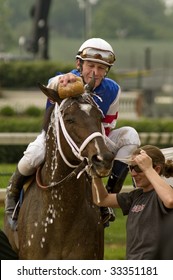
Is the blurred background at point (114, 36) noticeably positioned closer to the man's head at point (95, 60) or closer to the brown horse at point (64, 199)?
the man's head at point (95, 60)

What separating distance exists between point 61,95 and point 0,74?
91.4 ft

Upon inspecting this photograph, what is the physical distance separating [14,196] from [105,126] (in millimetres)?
839

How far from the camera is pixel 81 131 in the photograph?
24.6 ft

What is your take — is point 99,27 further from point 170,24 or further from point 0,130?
point 0,130

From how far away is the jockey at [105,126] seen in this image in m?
8.27

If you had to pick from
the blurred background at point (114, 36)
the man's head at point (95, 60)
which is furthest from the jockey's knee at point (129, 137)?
the blurred background at point (114, 36)

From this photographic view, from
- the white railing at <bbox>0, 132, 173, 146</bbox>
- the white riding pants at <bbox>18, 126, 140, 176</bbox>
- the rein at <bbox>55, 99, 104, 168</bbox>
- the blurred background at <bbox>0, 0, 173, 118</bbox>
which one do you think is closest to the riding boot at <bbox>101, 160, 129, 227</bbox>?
the white riding pants at <bbox>18, 126, 140, 176</bbox>

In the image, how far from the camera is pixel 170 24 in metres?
128

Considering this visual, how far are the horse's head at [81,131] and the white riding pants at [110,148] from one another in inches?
15.8

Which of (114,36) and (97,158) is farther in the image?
(114,36)

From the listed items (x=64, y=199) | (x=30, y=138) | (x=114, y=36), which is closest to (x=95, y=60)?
(x=64, y=199)

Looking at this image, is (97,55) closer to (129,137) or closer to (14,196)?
(129,137)

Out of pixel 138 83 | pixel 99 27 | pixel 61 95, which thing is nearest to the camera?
pixel 61 95
